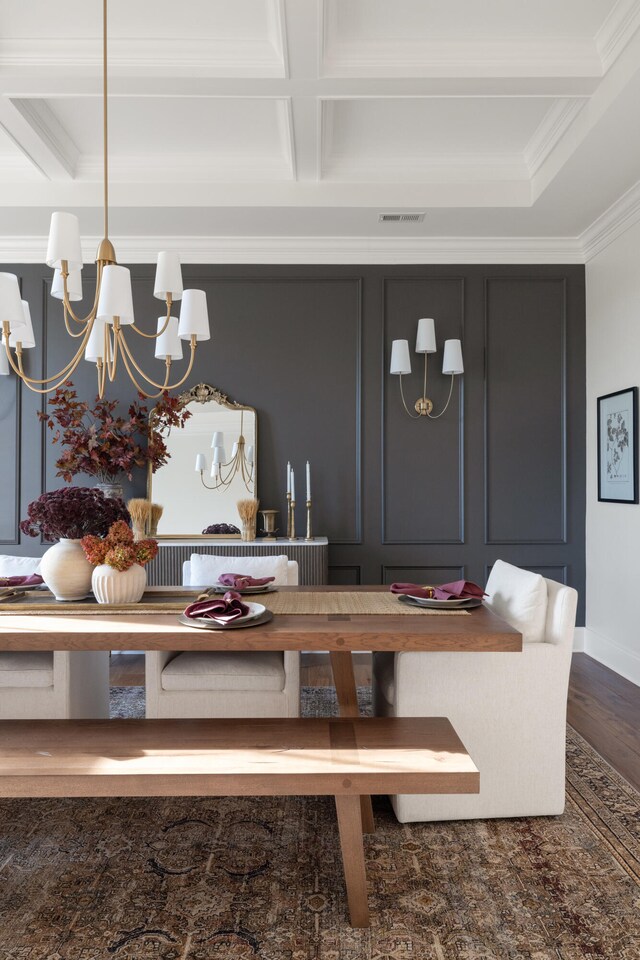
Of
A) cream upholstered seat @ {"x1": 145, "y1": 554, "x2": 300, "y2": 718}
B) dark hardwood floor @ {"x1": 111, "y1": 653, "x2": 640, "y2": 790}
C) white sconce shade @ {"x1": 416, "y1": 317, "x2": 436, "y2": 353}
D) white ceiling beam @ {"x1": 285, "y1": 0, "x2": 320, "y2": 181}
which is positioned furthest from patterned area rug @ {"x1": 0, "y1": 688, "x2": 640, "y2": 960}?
white ceiling beam @ {"x1": 285, "y1": 0, "x2": 320, "y2": 181}

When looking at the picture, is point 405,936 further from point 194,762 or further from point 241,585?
point 241,585

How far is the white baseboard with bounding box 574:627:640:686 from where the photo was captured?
3.98 m

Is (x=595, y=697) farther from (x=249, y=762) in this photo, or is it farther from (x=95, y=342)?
(x=95, y=342)

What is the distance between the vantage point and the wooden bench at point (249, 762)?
5.44ft

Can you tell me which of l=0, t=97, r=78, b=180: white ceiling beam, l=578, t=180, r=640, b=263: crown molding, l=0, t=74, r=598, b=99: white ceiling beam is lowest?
l=578, t=180, r=640, b=263: crown molding

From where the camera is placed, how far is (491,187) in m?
4.12

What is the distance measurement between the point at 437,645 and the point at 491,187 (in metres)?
3.17

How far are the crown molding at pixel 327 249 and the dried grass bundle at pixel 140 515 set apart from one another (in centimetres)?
167

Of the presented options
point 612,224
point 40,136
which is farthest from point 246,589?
point 612,224

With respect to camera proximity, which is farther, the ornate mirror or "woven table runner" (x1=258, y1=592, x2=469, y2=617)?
the ornate mirror

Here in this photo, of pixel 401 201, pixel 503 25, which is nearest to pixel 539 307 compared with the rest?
pixel 401 201

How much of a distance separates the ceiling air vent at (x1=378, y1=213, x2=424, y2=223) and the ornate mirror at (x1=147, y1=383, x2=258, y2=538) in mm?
1507

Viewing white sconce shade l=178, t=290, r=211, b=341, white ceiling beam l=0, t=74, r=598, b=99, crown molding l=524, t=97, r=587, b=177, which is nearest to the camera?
white sconce shade l=178, t=290, r=211, b=341

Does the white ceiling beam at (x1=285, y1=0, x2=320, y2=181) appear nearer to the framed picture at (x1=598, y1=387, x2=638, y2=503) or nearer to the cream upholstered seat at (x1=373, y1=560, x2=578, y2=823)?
the framed picture at (x1=598, y1=387, x2=638, y2=503)
